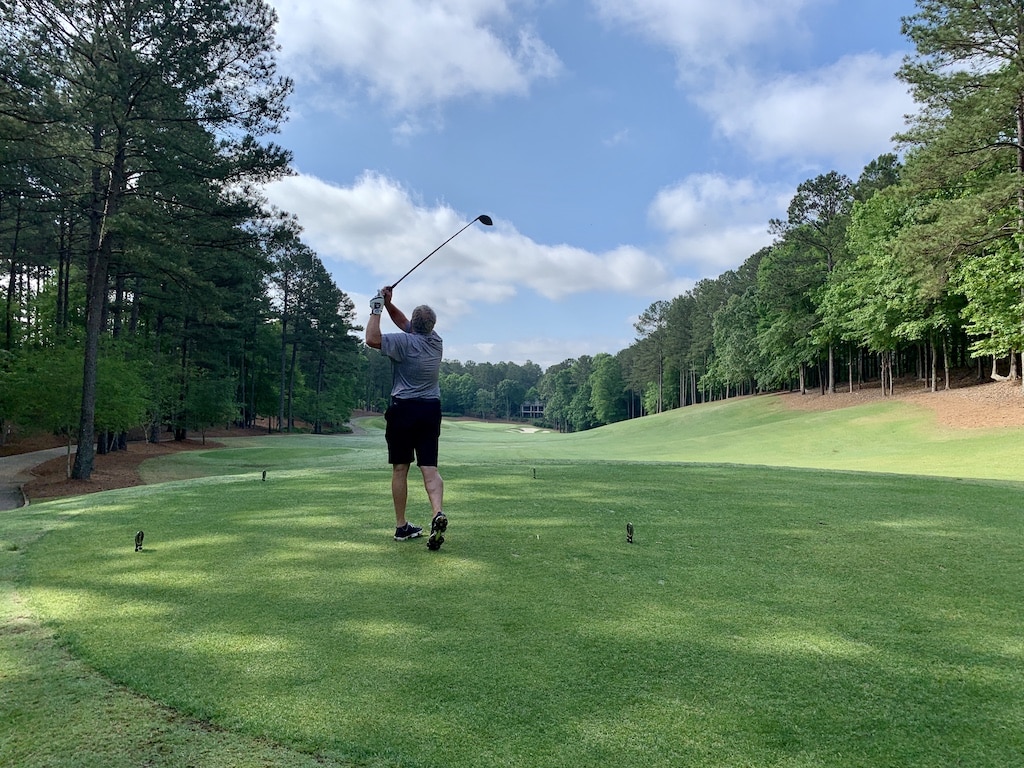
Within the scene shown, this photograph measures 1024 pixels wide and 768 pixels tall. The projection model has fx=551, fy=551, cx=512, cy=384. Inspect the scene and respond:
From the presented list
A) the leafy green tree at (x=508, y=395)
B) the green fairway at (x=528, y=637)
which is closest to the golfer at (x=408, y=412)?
the green fairway at (x=528, y=637)

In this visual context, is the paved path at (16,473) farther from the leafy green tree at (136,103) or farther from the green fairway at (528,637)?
the green fairway at (528,637)

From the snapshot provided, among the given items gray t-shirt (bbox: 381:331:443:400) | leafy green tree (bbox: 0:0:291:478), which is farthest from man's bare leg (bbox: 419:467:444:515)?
leafy green tree (bbox: 0:0:291:478)

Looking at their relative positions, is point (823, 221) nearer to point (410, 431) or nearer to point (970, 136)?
point (970, 136)

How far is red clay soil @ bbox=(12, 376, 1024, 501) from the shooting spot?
683 inches

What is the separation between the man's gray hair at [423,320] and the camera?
216 inches

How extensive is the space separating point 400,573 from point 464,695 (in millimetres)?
1804

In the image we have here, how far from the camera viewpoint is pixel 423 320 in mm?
5504

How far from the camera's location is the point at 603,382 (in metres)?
91.2

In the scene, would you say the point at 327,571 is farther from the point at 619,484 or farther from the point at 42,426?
the point at 42,426

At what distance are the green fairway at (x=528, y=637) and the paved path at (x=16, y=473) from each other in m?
12.7

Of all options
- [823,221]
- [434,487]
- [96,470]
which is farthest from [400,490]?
[823,221]

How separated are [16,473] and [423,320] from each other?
23750mm

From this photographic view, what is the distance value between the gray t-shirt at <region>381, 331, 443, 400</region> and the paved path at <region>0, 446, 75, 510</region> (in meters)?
15.6

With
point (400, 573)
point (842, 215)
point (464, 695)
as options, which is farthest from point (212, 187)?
point (842, 215)
